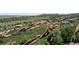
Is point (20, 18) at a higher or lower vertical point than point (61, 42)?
higher

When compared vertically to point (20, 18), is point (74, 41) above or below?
below
